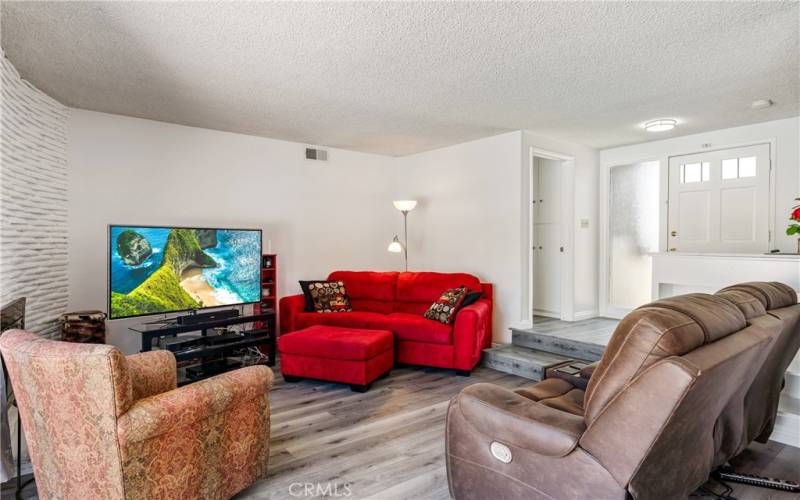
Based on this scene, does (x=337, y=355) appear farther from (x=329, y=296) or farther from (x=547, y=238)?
(x=547, y=238)

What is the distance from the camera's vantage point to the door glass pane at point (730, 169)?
182 inches

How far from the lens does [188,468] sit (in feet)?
6.11

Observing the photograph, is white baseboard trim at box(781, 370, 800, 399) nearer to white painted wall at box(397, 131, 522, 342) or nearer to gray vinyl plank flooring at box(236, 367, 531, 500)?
gray vinyl plank flooring at box(236, 367, 531, 500)

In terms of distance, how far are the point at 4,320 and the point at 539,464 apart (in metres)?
2.60

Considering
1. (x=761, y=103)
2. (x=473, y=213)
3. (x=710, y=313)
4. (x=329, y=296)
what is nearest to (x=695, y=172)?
(x=761, y=103)

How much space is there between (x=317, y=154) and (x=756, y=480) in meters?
4.93

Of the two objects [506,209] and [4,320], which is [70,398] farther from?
[506,209]

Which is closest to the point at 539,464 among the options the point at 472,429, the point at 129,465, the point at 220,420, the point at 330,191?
the point at 472,429

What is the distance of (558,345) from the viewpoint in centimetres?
443

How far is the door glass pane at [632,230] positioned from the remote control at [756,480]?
11.2ft

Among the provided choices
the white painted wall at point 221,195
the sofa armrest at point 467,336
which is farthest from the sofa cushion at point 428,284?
the white painted wall at point 221,195

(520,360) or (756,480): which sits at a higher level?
(520,360)

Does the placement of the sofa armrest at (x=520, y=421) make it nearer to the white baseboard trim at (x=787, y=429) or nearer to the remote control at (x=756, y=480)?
the remote control at (x=756, y=480)

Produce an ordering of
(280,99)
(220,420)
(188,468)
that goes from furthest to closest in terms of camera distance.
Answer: (280,99)
(220,420)
(188,468)
